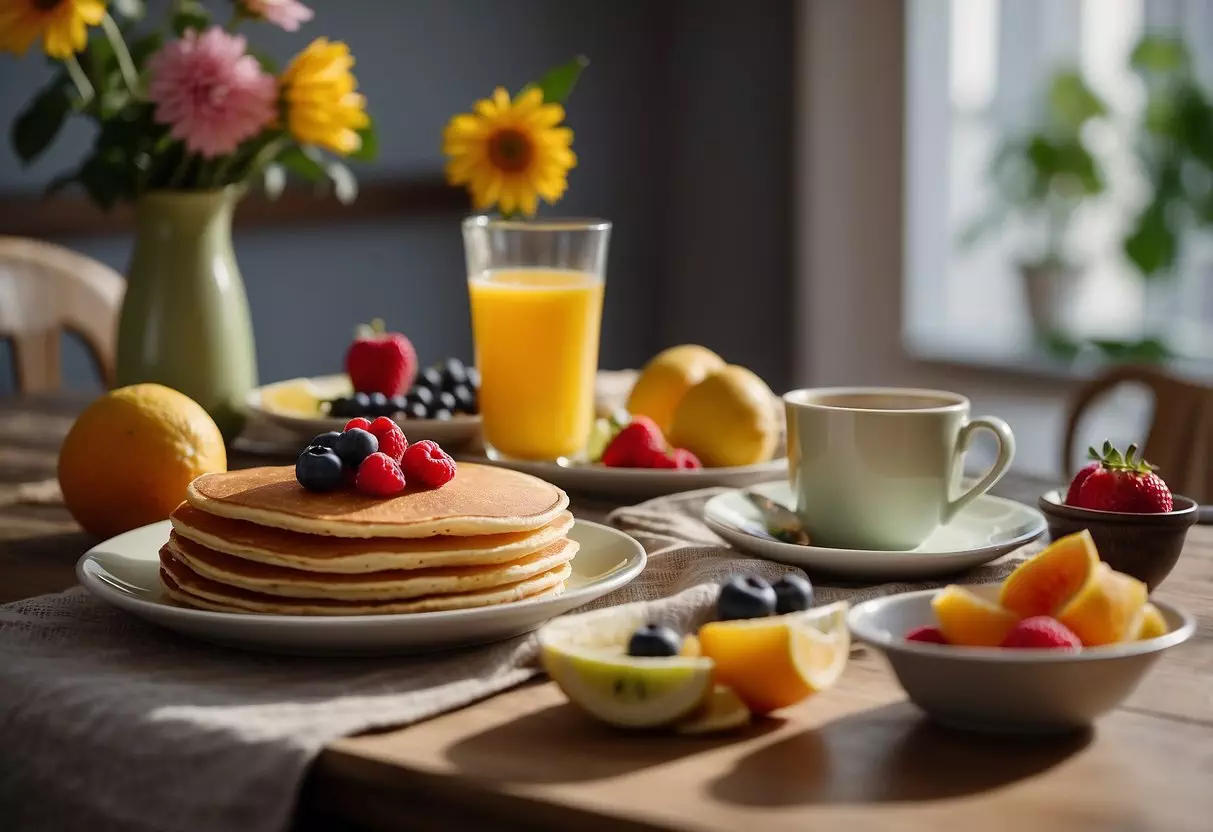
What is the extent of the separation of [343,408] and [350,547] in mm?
660

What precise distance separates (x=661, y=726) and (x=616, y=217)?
354 centimetres

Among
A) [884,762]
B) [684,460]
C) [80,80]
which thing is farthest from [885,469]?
[80,80]

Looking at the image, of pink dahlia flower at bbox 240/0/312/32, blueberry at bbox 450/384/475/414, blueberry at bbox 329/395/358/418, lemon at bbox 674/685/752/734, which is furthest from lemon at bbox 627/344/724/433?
lemon at bbox 674/685/752/734

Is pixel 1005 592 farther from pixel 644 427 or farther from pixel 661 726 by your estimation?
pixel 644 427

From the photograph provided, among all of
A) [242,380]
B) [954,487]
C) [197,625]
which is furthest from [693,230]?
[197,625]

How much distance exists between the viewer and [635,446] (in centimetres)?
129

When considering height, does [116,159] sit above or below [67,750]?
above

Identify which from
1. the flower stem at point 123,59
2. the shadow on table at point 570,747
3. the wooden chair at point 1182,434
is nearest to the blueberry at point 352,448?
the shadow on table at point 570,747

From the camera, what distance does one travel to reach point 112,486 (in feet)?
3.61

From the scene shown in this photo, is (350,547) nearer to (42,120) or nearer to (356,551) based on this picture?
(356,551)

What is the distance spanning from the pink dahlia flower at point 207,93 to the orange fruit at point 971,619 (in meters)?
0.92

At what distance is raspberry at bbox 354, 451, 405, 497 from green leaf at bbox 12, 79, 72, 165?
869mm

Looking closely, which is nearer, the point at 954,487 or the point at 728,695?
the point at 728,695

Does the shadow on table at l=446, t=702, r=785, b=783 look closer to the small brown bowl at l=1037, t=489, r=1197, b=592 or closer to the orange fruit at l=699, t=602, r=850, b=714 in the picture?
the orange fruit at l=699, t=602, r=850, b=714
